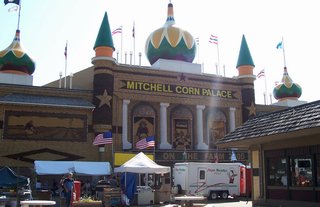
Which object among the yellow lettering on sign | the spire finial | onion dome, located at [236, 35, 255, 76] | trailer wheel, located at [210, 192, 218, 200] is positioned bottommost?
trailer wheel, located at [210, 192, 218, 200]

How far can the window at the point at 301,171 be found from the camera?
18172 mm

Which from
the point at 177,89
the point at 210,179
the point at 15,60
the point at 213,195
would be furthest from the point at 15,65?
the point at 213,195

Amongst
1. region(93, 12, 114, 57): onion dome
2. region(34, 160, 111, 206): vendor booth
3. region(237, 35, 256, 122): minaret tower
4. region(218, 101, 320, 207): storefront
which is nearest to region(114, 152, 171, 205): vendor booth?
region(34, 160, 111, 206): vendor booth

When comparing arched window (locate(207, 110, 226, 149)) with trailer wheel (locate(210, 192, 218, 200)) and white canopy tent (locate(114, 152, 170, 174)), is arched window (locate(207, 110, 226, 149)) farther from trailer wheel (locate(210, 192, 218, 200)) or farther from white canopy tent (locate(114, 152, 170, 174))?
white canopy tent (locate(114, 152, 170, 174))

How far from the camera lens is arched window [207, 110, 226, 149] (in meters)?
43.9

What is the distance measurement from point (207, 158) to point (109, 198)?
1806cm

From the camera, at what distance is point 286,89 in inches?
2058

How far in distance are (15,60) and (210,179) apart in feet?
71.7

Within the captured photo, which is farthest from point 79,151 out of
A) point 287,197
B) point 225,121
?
point 287,197

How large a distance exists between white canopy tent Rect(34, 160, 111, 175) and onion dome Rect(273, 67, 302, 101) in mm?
29172

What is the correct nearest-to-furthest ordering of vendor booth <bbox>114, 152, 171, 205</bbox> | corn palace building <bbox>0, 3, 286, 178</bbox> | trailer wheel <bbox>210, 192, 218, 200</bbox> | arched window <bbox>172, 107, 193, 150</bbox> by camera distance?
1. vendor booth <bbox>114, 152, 171, 205</bbox>
2. trailer wheel <bbox>210, 192, 218, 200</bbox>
3. corn palace building <bbox>0, 3, 286, 178</bbox>
4. arched window <bbox>172, 107, 193, 150</bbox>

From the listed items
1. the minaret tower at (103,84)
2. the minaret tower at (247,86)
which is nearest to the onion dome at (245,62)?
the minaret tower at (247,86)

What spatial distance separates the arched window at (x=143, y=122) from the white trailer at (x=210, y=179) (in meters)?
9.20

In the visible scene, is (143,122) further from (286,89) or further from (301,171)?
(301,171)
